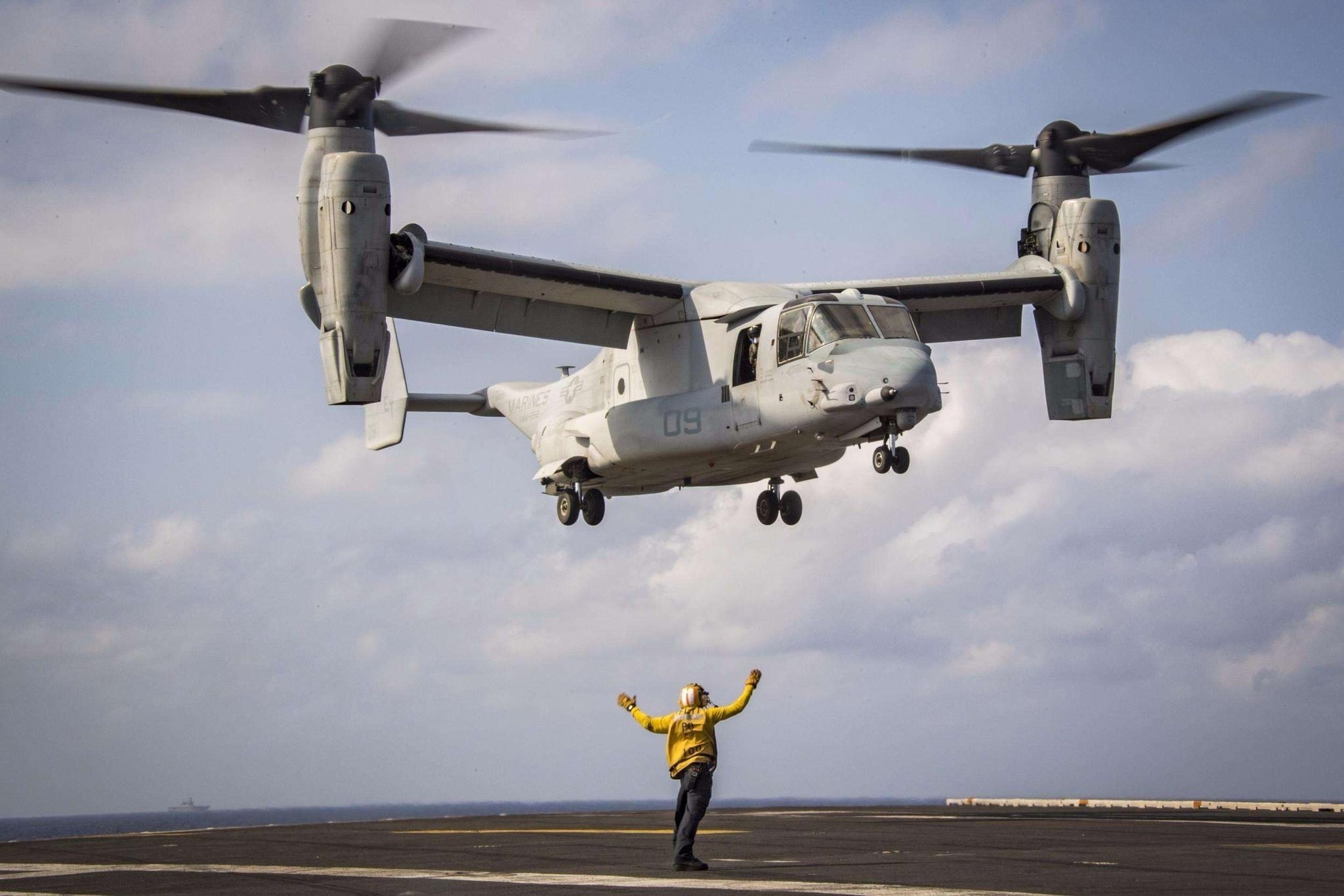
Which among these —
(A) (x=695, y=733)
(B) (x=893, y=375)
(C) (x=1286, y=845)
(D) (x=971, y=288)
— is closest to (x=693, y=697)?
(A) (x=695, y=733)

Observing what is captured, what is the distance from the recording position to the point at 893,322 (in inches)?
897

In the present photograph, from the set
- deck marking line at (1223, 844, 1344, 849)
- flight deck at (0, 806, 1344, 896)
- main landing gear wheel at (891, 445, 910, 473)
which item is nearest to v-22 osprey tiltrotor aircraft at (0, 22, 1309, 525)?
main landing gear wheel at (891, 445, 910, 473)

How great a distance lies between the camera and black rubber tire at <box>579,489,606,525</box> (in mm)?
27297

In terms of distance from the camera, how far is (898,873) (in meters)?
11.2

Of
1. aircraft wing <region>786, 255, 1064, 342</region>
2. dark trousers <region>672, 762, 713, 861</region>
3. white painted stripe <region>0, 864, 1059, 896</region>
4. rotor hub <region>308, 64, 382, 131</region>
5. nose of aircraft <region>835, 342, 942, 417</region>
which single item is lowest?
white painted stripe <region>0, 864, 1059, 896</region>

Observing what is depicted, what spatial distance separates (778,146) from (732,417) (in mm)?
5530

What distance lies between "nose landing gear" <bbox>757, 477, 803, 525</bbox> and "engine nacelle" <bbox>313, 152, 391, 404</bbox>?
7818 mm

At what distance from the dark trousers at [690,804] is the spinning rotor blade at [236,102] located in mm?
15544

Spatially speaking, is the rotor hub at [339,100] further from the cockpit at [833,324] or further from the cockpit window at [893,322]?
the cockpit window at [893,322]

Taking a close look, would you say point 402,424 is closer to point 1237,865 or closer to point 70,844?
point 70,844

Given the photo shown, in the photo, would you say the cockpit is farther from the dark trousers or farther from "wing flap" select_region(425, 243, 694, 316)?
the dark trousers

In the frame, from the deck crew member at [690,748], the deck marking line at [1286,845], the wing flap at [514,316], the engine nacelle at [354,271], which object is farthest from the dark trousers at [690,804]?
the wing flap at [514,316]

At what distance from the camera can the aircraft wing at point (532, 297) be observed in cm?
2478

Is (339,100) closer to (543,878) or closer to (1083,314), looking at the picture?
(1083,314)
